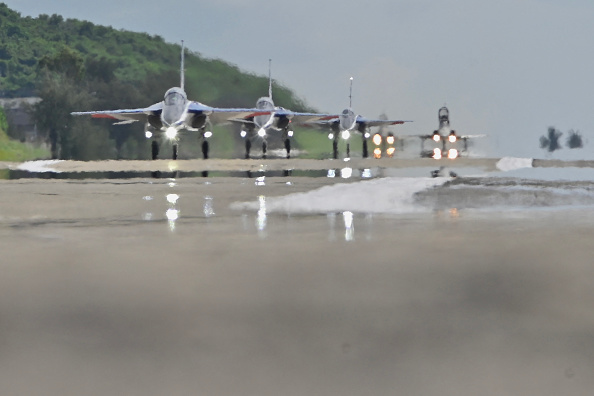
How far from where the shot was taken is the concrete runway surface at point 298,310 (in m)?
4.82

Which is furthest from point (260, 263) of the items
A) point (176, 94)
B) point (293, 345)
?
point (176, 94)

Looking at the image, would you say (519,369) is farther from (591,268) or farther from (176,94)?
(176,94)

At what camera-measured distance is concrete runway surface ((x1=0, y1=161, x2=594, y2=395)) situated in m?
4.82

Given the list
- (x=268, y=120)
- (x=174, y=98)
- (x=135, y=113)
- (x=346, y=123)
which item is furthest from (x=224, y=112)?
(x=346, y=123)

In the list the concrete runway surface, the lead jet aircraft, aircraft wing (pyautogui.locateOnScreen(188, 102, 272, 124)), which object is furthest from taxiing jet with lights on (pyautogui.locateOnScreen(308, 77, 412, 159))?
the concrete runway surface

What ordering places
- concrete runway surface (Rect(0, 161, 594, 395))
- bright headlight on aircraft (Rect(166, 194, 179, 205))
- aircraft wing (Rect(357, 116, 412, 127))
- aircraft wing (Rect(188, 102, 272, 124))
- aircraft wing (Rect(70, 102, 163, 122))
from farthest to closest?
aircraft wing (Rect(357, 116, 412, 127)) < aircraft wing (Rect(188, 102, 272, 124)) < aircraft wing (Rect(70, 102, 163, 122)) < bright headlight on aircraft (Rect(166, 194, 179, 205)) < concrete runway surface (Rect(0, 161, 594, 395))

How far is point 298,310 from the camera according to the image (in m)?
6.67

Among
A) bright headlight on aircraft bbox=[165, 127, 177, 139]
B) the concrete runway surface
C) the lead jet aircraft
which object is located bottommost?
the concrete runway surface

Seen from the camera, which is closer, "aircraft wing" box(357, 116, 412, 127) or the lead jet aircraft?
the lead jet aircraft

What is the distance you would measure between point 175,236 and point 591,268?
16.3ft

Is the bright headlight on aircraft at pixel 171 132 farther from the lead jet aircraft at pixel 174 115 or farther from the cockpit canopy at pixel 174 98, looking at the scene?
the cockpit canopy at pixel 174 98

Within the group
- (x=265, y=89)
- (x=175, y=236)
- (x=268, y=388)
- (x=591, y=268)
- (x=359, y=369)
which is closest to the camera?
(x=268, y=388)

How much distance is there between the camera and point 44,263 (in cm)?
941

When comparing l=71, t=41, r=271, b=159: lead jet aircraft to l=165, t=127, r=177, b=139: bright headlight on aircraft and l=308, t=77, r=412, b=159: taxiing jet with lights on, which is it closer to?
l=165, t=127, r=177, b=139: bright headlight on aircraft
